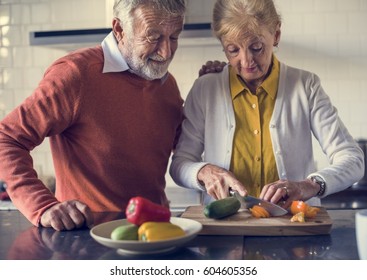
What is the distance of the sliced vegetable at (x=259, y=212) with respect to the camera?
101 centimetres

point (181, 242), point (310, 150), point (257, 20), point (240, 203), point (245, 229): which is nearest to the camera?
point (181, 242)

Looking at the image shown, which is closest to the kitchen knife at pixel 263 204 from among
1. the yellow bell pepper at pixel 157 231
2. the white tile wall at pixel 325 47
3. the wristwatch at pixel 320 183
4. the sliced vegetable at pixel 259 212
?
the sliced vegetable at pixel 259 212

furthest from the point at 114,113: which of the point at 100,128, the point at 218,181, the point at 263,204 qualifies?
the point at 263,204

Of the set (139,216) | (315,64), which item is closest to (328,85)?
(315,64)

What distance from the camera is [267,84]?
126cm

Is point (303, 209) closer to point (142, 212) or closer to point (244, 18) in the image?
point (142, 212)

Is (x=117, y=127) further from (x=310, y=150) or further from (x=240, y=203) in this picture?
(x=310, y=150)

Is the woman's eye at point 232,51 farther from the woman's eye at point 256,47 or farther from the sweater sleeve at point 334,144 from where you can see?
the sweater sleeve at point 334,144

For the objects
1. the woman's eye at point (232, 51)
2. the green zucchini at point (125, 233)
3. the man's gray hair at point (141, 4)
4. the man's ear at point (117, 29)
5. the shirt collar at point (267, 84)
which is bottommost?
the green zucchini at point (125, 233)

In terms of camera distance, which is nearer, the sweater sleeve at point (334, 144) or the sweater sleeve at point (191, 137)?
the sweater sleeve at point (334, 144)

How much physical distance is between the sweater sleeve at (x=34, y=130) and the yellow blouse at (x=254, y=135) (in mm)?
382

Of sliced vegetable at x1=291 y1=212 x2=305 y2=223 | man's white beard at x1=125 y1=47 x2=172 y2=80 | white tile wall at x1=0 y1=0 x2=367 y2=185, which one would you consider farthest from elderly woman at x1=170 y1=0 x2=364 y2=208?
white tile wall at x1=0 y1=0 x2=367 y2=185

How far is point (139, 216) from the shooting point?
32.9 inches

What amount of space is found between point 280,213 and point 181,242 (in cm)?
30
